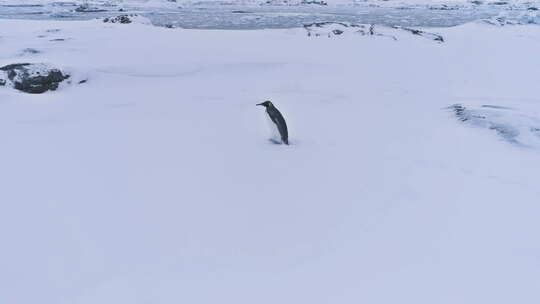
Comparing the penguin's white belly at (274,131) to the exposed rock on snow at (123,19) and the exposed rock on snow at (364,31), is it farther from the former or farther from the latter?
the exposed rock on snow at (123,19)

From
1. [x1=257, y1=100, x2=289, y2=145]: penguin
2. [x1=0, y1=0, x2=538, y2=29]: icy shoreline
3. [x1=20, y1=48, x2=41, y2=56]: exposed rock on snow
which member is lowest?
[x1=0, y1=0, x2=538, y2=29]: icy shoreline

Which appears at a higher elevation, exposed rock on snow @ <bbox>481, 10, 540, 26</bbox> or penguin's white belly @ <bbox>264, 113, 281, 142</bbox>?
exposed rock on snow @ <bbox>481, 10, 540, 26</bbox>

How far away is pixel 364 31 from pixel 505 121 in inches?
309

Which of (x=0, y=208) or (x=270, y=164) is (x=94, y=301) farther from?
(x=270, y=164)

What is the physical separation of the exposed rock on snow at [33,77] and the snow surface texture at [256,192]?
35 centimetres

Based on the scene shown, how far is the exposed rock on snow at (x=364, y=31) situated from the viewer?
39.8 ft

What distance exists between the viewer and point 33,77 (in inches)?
247

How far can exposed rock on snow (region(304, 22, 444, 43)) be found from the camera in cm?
1212

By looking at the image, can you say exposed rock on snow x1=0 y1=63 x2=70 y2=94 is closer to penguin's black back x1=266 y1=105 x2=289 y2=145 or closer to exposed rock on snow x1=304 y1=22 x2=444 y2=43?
penguin's black back x1=266 y1=105 x2=289 y2=145

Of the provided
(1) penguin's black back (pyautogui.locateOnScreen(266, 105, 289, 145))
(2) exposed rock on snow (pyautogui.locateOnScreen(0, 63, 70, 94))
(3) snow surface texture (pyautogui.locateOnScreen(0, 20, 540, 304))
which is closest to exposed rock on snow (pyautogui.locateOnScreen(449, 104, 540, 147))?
(3) snow surface texture (pyautogui.locateOnScreen(0, 20, 540, 304))

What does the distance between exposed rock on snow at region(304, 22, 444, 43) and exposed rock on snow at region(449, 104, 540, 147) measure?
6380mm

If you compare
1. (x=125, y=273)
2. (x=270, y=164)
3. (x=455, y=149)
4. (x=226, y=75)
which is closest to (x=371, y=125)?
(x=455, y=149)

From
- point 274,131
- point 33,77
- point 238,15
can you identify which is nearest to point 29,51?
point 33,77

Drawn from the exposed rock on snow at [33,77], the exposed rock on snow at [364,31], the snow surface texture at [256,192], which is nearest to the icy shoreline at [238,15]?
the exposed rock on snow at [364,31]
